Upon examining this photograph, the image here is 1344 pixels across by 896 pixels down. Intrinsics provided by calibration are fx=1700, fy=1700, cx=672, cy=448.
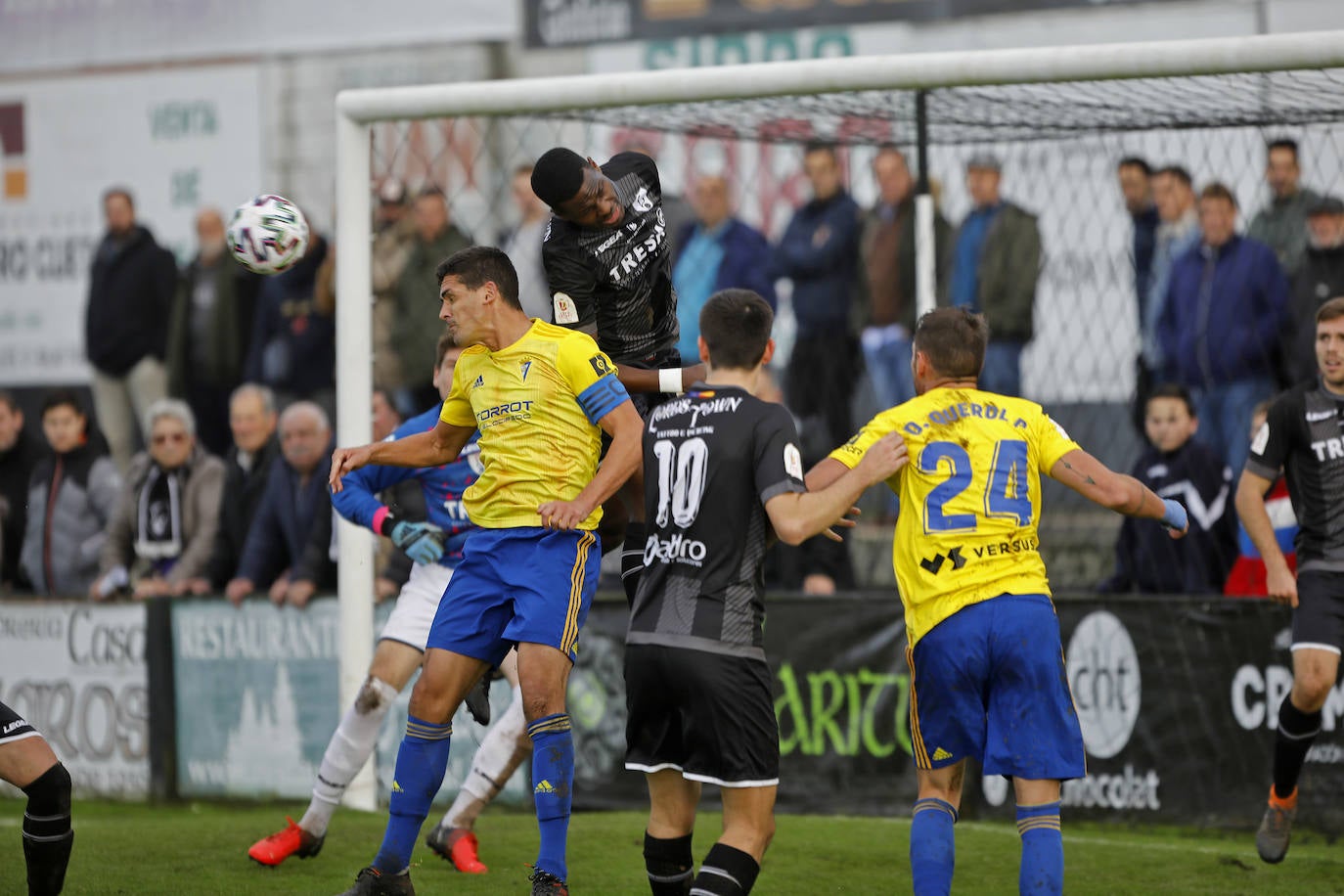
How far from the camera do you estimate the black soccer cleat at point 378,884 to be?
5809 mm

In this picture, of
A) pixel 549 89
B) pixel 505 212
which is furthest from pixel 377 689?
pixel 505 212

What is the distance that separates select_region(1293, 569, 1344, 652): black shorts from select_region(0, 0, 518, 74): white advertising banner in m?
8.66

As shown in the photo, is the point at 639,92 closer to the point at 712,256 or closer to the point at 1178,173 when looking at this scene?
the point at 712,256

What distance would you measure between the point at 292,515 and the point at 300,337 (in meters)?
2.42

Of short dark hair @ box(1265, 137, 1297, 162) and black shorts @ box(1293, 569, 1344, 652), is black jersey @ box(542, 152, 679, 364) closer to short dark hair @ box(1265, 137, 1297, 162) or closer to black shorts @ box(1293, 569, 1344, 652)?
black shorts @ box(1293, 569, 1344, 652)

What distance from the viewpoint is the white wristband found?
20.6 ft

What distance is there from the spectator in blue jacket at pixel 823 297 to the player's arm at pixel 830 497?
5338 millimetres

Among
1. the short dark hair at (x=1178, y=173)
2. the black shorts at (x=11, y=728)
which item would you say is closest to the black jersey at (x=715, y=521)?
the black shorts at (x=11, y=728)

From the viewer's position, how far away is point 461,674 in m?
5.81

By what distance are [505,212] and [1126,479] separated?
9307mm

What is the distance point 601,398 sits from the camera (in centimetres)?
576

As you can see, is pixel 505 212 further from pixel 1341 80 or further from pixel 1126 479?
pixel 1126 479

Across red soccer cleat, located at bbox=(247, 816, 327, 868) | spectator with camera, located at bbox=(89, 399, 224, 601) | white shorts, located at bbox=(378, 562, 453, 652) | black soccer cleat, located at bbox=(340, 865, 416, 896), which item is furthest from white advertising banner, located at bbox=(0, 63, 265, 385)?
black soccer cleat, located at bbox=(340, 865, 416, 896)

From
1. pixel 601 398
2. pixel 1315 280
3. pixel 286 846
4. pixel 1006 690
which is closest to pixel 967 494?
pixel 1006 690
